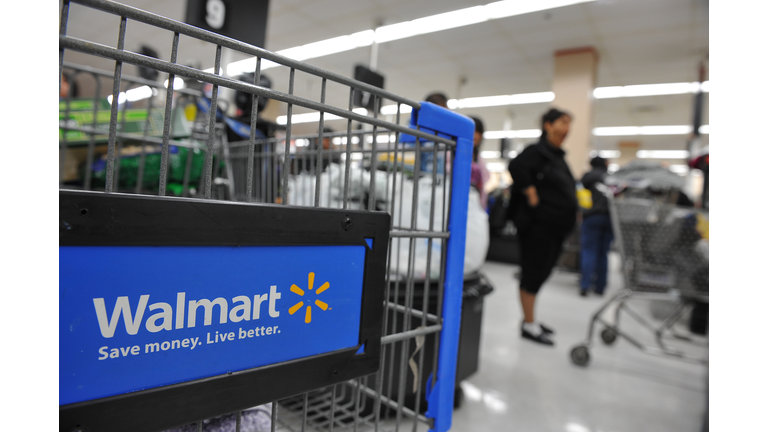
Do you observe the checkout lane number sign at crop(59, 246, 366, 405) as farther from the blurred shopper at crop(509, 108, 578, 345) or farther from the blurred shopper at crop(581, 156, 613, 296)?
the blurred shopper at crop(581, 156, 613, 296)

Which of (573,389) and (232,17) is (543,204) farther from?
(232,17)

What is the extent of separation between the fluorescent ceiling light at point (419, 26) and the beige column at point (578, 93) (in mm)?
1616

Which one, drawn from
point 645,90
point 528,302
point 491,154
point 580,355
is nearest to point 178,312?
point 580,355

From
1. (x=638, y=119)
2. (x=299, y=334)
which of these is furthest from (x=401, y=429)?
(x=638, y=119)

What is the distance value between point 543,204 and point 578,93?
4.85m

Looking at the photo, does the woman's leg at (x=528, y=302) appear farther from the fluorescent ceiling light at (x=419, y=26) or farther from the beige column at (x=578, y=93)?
the beige column at (x=578, y=93)

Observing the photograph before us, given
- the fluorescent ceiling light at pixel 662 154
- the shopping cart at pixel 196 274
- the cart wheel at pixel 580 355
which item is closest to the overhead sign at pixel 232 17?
the shopping cart at pixel 196 274

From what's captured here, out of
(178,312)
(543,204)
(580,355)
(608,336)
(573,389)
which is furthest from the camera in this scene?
(608,336)

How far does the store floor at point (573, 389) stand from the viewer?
1416mm

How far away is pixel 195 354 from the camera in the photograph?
445 millimetres

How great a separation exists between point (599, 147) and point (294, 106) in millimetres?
15203

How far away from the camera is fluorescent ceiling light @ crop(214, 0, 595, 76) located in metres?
4.77

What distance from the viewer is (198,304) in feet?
1.45

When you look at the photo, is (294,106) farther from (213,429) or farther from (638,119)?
(638,119)
